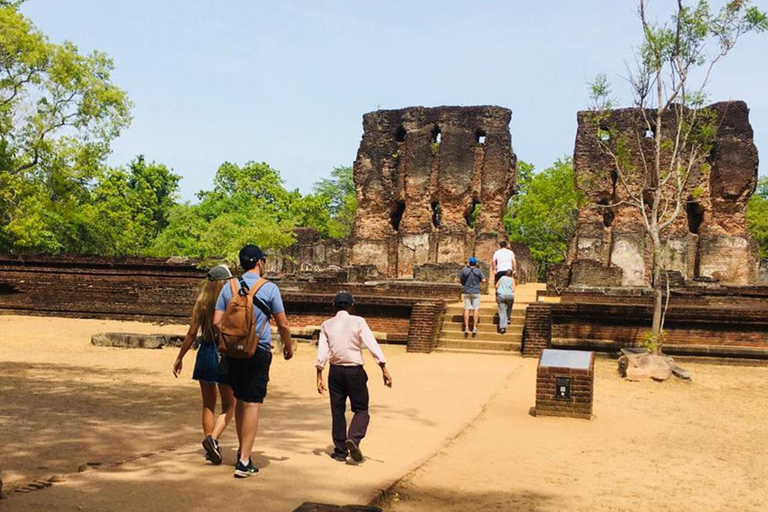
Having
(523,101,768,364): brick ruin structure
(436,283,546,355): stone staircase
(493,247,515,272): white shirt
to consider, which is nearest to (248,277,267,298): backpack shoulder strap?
(436,283,546,355): stone staircase

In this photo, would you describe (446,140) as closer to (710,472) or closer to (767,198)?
(710,472)

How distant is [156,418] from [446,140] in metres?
26.1

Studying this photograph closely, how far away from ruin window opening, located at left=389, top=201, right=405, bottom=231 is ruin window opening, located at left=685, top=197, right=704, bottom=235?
11435 millimetres

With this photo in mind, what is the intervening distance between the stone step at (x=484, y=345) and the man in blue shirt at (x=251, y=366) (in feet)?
31.0

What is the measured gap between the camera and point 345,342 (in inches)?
252

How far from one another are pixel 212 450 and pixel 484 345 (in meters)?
9.94

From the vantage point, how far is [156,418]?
7926mm

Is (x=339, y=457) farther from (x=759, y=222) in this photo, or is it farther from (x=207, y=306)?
(x=759, y=222)

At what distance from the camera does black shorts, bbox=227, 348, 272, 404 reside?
18.2 ft

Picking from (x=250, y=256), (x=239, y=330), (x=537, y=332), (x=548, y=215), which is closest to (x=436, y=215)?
(x=548, y=215)

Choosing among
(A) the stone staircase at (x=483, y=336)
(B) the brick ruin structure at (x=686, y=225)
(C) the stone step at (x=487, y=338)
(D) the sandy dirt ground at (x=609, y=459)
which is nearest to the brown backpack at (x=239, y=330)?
(D) the sandy dirt ground at (x=609, y=459)

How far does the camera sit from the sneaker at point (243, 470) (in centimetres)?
521

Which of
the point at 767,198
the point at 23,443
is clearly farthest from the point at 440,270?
the point at 767,198

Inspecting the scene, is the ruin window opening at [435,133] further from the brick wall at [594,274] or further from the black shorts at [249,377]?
the black shorts at [249,377]
